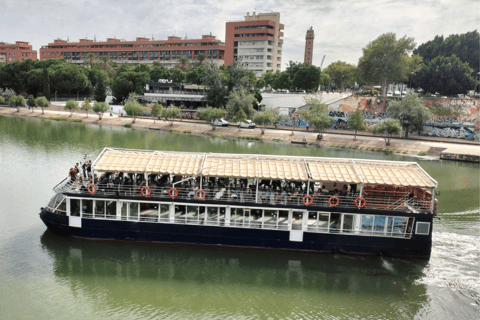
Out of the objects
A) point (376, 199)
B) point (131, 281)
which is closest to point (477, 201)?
point (376, 199)

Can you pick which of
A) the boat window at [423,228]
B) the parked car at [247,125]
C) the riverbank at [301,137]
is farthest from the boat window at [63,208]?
the parked car at [247,125]

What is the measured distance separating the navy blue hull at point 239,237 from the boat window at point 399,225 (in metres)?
0.35

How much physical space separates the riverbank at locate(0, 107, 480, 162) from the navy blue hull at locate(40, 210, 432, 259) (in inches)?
1370

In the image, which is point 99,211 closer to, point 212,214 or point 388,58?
point 212,214

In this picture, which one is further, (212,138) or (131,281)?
(212,138)

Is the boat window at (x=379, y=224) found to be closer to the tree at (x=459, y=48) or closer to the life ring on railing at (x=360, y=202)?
the life ring on railing at (x=360, y=202)

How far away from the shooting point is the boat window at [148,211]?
63.9 feet

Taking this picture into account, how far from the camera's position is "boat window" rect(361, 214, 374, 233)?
19.0 m

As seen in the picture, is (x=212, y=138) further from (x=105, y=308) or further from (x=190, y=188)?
(x=105, y=308)

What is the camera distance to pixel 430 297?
→ 16500mm

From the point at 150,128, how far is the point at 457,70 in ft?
187

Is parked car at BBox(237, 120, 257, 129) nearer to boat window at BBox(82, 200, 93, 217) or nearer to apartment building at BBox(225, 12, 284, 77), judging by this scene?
boat window at BBox(82, 200, 93, 217)

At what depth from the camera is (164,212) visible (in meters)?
19.6

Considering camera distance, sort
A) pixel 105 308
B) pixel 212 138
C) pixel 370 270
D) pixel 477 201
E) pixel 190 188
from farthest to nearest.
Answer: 1. pixel 212 138
2. pixel 477 201
3. pixel 190 188
4. pixel 370 270
5. pixel 105 308
